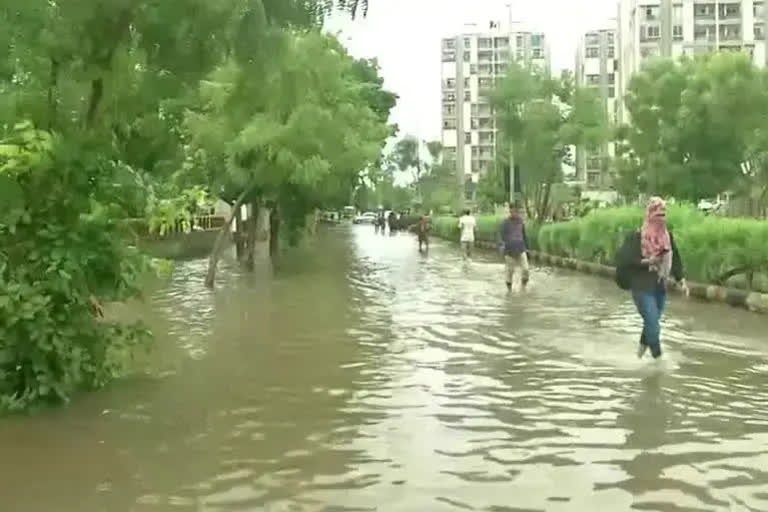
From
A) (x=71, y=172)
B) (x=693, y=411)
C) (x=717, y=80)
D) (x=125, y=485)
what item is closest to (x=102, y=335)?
(x=71, y=172)

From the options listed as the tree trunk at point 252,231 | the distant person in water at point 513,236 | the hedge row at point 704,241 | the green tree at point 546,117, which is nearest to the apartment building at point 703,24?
the green tree at point 546,117

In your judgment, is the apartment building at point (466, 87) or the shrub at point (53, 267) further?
the apartment building at point (466, 87)

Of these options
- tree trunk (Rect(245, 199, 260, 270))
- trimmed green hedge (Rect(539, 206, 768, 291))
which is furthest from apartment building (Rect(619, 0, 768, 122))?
trimmed green hedge (Rect(539, 206, 768, 291))

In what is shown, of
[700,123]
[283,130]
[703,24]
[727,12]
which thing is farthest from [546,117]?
[727,12]

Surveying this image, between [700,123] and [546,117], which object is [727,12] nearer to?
[546,117]

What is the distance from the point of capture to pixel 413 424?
8062mm

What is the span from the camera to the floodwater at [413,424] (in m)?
6.10

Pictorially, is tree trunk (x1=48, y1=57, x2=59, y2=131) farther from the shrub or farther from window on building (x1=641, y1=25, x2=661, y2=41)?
window on building (x1=641, y1=25, x2=661, y2=41)

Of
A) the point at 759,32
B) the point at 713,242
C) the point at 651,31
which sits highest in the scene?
the point at 651,31

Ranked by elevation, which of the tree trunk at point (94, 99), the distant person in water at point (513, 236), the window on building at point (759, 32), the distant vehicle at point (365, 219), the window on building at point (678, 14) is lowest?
the distant vehicle at point (365, 219)

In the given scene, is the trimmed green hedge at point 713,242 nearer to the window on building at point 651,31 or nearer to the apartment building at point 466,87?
the window on building at point 651,31

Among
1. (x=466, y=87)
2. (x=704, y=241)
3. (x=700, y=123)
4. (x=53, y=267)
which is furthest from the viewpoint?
(x=466, y=87)

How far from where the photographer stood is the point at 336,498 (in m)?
5.98

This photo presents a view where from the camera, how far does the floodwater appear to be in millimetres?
6102
